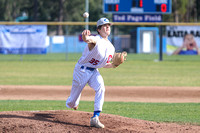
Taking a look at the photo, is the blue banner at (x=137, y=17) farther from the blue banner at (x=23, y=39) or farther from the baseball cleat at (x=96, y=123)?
the baseball cleat at (x=96, y=123)

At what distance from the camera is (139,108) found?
27.1 ft

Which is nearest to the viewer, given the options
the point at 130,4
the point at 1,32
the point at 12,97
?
the point at 12,97

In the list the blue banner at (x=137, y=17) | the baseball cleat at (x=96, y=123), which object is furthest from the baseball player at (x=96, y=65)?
the blue banner at (x=137, y=17)

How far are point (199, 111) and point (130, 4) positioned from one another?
53.7 ft

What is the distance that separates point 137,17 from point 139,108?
621 inches

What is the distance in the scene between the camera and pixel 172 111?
7.87m

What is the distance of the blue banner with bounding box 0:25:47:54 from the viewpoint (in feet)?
70.3

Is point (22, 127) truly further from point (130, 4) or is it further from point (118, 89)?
point (130, 4)

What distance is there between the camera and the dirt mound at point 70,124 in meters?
5.22

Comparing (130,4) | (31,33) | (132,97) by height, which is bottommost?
(132,97)

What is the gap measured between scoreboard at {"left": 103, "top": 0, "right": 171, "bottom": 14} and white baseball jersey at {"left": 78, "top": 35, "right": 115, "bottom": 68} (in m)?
18.1

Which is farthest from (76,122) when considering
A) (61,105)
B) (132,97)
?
(132,97)

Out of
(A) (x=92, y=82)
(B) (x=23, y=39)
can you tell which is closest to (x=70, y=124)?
(A) (x=92, y=82)

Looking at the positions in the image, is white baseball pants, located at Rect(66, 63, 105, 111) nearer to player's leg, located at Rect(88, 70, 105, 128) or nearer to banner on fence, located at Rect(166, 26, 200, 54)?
player's leg, located at Rect(88, 70, 105, 128)
